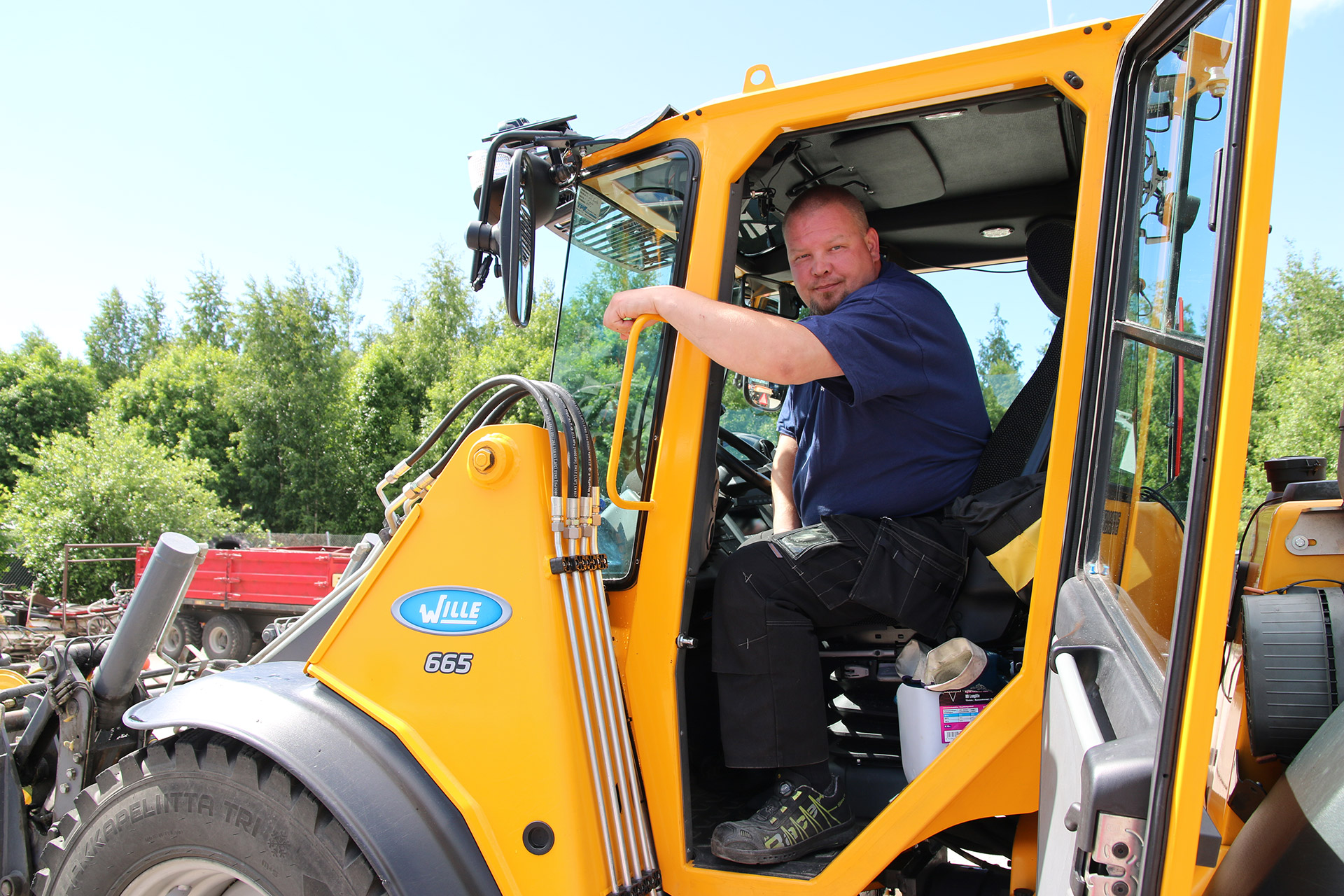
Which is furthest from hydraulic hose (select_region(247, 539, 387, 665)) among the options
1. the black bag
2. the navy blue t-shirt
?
the black bag

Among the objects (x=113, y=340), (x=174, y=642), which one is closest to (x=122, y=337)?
(x=113, y=340)

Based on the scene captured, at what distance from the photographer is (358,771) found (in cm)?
171

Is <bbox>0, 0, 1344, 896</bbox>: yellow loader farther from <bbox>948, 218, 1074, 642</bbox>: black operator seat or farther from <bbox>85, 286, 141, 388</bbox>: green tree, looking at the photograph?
<bbox>85, 286, 141, 388</bbox>: green tree

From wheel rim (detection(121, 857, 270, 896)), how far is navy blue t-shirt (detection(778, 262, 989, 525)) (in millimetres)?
1609

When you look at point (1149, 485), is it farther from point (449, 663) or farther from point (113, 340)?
point (113, 340)

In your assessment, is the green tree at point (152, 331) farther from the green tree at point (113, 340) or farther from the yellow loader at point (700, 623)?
the yellow loader at point (700, 623)

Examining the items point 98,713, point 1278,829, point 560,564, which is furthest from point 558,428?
point 98,713

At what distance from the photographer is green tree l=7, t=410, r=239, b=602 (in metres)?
22.5

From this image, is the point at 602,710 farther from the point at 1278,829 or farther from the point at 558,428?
the point at 1278,829

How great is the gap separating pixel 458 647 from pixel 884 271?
149cm

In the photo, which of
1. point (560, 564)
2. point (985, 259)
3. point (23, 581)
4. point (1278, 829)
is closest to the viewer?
point (1278, 829)

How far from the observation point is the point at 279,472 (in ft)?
113

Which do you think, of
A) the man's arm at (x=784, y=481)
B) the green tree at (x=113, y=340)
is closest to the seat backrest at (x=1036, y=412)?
the man's arm at (x=784, y=481)

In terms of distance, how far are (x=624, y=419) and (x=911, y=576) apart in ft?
2.51
